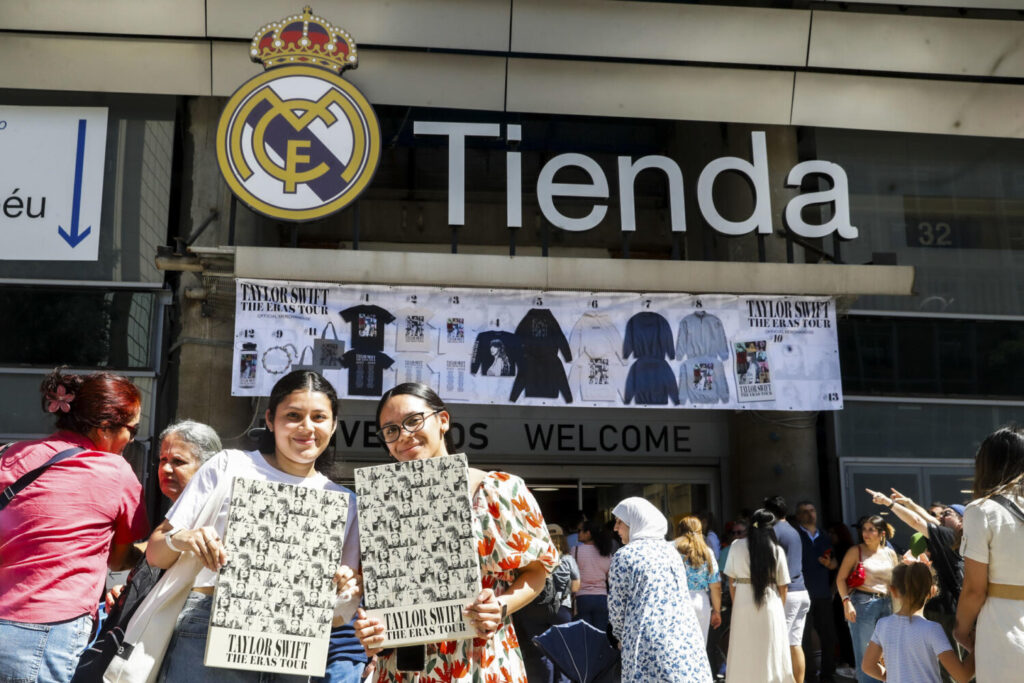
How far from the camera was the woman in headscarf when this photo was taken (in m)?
6.44

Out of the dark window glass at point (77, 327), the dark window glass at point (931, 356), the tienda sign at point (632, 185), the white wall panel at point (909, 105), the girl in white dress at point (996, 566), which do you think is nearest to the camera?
the girl in white dress at point (996, 566)

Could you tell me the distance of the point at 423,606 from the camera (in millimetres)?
3146

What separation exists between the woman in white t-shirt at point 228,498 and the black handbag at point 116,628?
191mm

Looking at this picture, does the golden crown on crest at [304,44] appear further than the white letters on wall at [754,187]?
No

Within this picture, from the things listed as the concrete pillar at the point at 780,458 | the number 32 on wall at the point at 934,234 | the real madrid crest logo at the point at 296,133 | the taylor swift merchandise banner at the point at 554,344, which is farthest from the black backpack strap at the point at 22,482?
the number 32 on wall at the point at 934,234

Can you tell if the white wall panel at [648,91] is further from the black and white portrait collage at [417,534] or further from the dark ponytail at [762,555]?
the black and white portrait collage at [417,534]

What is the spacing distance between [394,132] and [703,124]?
468 cm

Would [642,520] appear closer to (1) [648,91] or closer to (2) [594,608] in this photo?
(2) [594,608]

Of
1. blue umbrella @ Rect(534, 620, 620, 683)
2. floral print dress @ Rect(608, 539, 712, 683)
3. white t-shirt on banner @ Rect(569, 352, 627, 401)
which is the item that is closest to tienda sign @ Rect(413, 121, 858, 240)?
white t-shirt on banner @ Rect(569, 352, 627, 401)

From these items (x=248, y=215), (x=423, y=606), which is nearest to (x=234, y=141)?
(x=248, y=215)

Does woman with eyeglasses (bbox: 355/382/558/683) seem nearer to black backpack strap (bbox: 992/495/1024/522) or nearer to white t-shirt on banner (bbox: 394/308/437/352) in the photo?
black backpack strap (bbox: 992/495/1024/522)

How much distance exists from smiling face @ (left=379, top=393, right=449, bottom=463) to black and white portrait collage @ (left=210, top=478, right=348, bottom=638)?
13.2 inches

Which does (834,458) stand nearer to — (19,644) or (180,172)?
(180,172)

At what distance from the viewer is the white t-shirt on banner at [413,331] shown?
35.5ft
